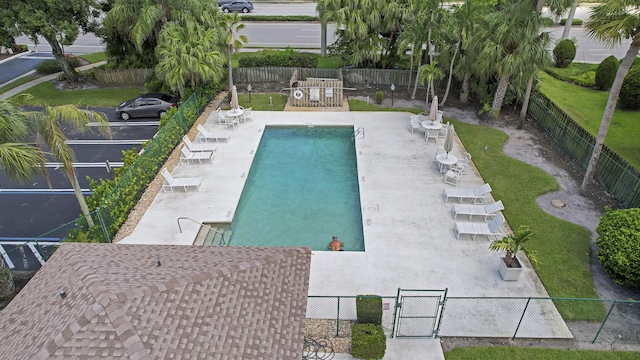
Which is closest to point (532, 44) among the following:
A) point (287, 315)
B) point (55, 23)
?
point (287, 315)

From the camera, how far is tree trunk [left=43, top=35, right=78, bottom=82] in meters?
25.3

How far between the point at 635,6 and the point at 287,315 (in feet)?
47.6

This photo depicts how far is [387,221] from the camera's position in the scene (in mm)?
14922

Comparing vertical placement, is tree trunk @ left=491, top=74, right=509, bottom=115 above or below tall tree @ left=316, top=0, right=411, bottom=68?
A: below

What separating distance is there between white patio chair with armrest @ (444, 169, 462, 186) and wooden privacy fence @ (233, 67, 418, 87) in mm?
11253

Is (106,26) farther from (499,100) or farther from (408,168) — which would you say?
(499,100)

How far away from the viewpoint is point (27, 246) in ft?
45.1

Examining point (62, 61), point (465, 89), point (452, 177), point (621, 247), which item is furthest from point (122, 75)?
point (621, 247)

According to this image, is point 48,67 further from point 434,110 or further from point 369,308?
point 369,308

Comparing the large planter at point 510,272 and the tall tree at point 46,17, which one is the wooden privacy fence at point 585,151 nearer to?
the large planter at point 510,272

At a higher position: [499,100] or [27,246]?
[499,100]

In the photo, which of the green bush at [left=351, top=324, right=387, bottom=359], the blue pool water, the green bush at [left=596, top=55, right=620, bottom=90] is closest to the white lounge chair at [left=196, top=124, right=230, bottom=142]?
the blue pool water

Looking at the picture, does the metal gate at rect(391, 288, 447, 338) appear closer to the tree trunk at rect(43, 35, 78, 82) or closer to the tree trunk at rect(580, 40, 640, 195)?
the tree trunk at rect(580, 40, 640, 195)

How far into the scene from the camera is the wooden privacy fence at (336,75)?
27125mm
